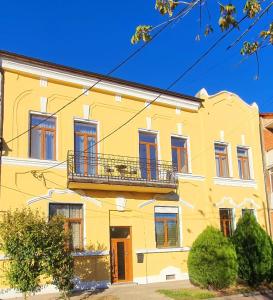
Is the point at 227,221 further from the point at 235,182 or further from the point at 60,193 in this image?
the point at 60,193

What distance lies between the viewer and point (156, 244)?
19281 mm

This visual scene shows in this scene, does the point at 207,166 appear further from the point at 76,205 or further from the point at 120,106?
the point at 76,205

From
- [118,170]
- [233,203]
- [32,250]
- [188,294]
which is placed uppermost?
[118,170]

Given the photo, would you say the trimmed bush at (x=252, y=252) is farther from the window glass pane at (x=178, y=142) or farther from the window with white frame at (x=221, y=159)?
the window glass pane at (x=178, y=142)

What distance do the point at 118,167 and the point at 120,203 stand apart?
62.1 inches

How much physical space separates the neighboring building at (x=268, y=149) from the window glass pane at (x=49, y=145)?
41.7 ft

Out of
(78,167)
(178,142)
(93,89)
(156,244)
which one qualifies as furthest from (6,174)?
(178,142)

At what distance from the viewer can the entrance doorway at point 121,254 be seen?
18.1 meters

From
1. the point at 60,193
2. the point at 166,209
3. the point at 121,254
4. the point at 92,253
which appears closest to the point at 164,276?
the point at 121,254

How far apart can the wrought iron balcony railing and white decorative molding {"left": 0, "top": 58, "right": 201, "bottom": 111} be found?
3071mm

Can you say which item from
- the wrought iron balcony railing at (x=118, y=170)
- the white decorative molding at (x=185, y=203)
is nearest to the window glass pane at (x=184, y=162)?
the wrought iron balcony railing at (x=118, y=170)

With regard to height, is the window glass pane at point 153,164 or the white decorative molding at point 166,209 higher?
the window glass pane at point 153,164

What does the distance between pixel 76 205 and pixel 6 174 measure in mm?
3149

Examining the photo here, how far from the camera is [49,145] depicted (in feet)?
57.5
